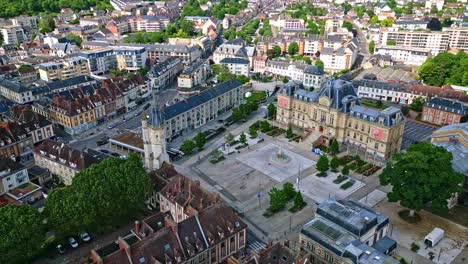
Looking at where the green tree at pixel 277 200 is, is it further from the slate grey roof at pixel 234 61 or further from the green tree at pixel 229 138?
the slate grey roof at pixel 234 61

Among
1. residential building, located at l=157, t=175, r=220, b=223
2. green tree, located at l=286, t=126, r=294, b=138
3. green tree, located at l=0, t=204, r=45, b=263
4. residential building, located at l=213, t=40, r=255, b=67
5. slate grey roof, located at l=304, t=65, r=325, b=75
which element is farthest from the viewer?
residential building, located at l=213, t=40, r=255, b=67

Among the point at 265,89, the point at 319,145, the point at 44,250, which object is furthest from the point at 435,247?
the point at 265,89

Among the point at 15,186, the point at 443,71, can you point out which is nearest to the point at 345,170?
the point at 15,186

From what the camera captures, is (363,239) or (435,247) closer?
(363,239)

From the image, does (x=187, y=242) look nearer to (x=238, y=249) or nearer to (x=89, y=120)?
(x=238, y=249)

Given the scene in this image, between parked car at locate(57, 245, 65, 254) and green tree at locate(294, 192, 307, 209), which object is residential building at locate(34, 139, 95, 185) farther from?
green tree at locate(294, 192, 307, 209)

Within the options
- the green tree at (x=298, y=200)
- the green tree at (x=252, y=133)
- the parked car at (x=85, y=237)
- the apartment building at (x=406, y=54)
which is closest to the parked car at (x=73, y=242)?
the parked car at (x=85, y=237)

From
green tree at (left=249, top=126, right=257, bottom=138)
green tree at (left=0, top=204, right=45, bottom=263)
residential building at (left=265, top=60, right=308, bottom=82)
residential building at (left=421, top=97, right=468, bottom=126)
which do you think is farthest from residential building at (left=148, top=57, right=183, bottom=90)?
residential building at (left=421, top=97, right=468, bottom=126)
